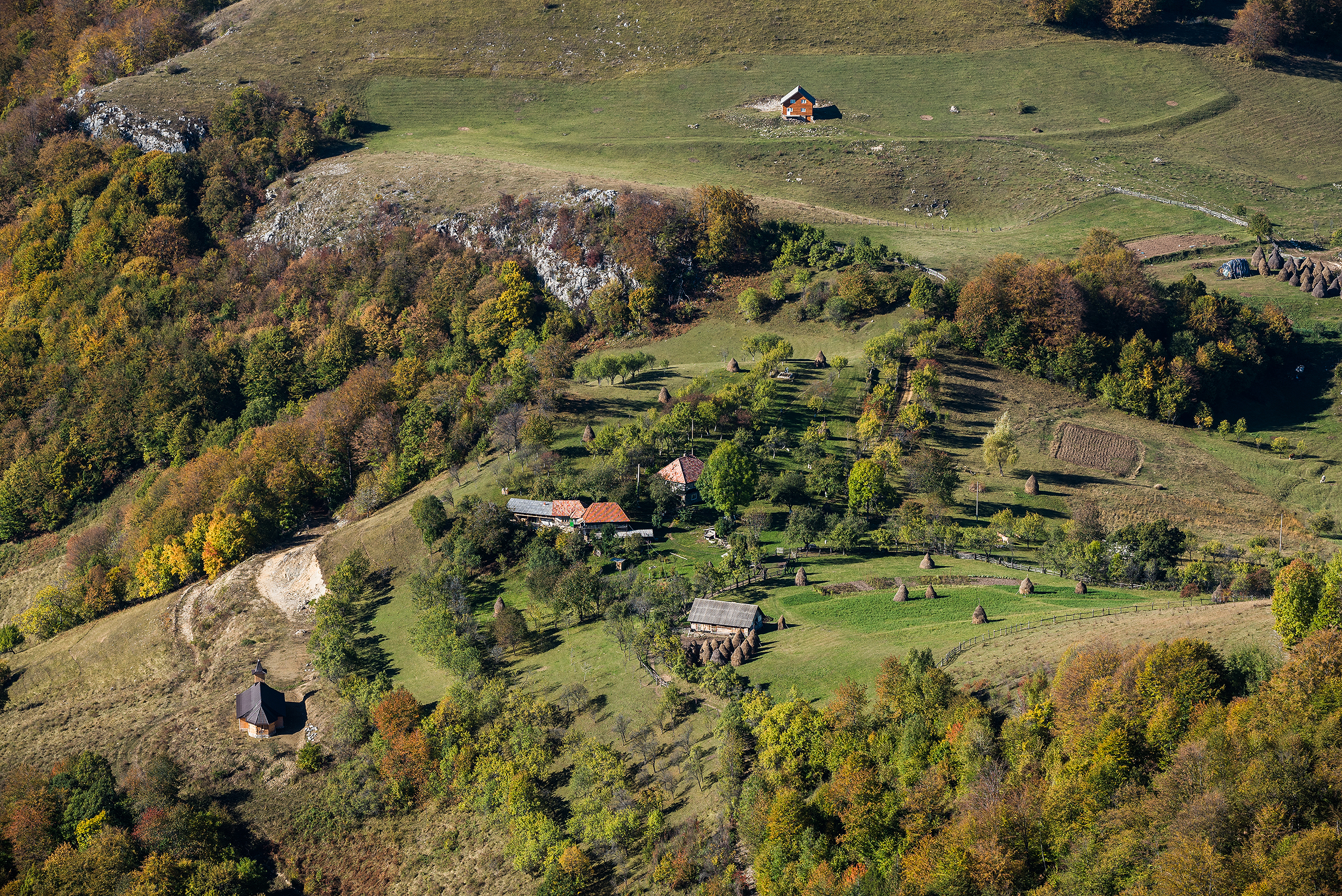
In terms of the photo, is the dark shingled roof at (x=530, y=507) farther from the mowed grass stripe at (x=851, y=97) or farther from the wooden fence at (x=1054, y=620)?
the mowed grass stripe at (x=851, y=97)

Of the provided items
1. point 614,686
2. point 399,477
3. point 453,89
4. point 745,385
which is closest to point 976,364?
point 745,385

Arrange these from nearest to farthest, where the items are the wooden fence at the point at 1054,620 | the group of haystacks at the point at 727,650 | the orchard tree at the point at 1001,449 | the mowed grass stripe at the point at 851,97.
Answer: the wooden fence at the point at 1054,620 → the group of haystacks at the point at 727,650 → the orchard tree at the point at 1001,449 → the mowed grass stripe at the point at 851,97

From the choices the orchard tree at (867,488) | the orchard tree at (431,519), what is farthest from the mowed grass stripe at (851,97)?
the orchard tree at (867,488)

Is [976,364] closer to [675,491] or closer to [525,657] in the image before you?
[675,491]

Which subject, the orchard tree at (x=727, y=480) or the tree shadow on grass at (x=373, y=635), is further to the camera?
the orchard tree at (x=727, y=480)

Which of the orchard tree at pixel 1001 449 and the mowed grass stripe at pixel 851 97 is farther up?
the mowed grass stripe at pixel 851 97

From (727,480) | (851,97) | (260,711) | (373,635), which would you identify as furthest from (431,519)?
(851,97)
